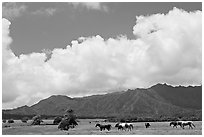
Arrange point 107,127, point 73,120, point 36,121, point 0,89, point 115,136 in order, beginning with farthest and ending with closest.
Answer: point 36,121, point 73,120, point 107,127, point 115,136, point 0,89

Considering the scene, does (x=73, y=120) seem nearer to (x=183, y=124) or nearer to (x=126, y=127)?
(x=126, y=127)

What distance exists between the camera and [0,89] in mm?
30844

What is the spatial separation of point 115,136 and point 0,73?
20.2 m

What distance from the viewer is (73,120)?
234 feet

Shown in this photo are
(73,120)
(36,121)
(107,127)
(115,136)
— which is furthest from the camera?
(36,121)

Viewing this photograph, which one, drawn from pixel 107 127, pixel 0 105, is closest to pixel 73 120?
pixel 107 127

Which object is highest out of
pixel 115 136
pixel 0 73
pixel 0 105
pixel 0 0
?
pixel 0 0

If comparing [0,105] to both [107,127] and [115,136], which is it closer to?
[115,136]

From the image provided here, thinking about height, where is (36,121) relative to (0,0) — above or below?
below

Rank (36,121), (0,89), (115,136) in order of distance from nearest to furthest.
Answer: (0,89), (115,136), (36,121)

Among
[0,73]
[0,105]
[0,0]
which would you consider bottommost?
[0,105]

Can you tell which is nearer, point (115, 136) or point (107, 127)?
point (115, 136)

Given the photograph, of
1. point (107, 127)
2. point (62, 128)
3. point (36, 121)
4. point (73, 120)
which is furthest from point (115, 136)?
point (36, 121)

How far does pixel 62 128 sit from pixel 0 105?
34.6 meters
